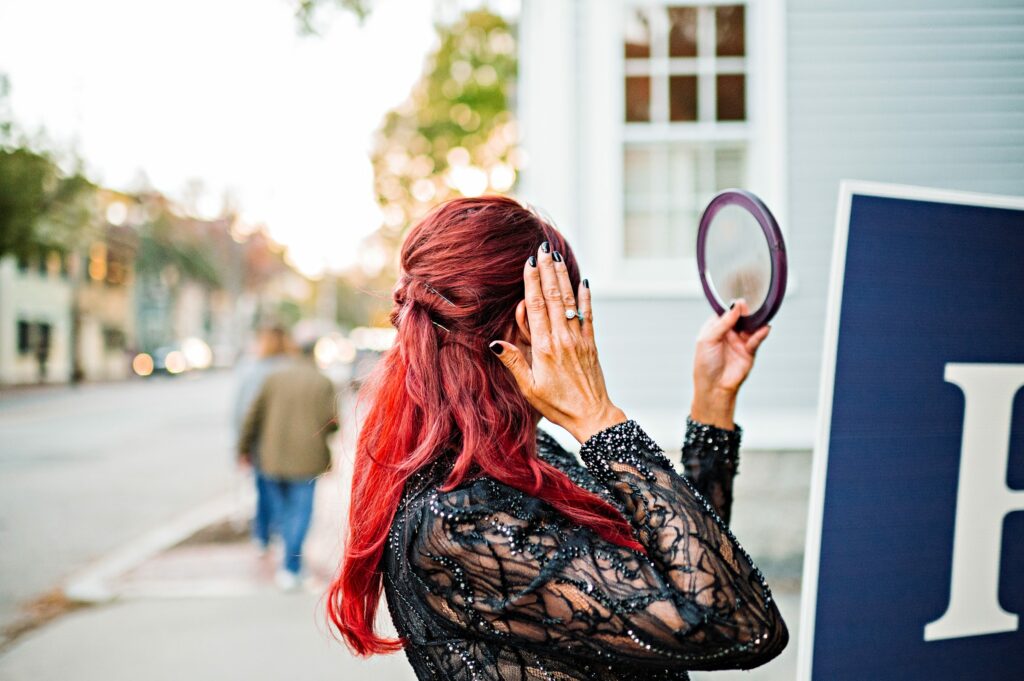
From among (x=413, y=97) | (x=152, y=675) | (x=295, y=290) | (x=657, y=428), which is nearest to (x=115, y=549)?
(x=152, y=675)

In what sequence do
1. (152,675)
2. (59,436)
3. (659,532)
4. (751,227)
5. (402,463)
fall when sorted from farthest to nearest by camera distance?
(59,436) < (152,675) < (751,227) < (402,463) < (659,532)

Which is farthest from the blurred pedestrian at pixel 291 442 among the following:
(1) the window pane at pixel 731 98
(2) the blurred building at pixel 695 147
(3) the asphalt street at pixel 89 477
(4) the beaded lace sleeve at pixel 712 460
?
(4) the beaded lace sleeve at pixel 712 460

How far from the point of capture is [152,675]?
437 centimetres

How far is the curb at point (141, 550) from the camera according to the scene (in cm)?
588

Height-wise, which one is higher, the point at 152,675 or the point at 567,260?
the point at 567,260

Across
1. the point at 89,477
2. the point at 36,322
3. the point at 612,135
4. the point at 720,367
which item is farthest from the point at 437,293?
the point at 36,322

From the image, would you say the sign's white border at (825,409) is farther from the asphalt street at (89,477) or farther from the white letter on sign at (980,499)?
the asphalt street at (89,477)

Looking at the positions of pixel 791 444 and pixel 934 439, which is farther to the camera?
pixel 791 444

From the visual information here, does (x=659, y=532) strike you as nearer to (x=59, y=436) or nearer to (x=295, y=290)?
(x=59, y=436)

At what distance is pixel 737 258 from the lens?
5.29 feet

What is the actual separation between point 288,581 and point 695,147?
14.2 ft

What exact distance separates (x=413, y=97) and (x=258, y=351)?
13615 mm

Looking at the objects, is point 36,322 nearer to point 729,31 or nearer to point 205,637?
point 205,637

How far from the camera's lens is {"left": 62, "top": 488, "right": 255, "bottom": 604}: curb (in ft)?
19.3
